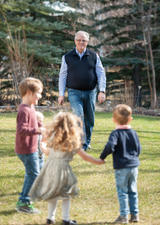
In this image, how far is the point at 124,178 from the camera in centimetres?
341

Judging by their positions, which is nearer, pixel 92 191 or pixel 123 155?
pixel 123 155

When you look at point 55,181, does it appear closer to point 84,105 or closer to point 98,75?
point 84,105

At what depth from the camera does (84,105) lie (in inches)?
251

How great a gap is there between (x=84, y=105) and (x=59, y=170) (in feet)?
10.4

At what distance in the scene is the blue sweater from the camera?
3.38 m

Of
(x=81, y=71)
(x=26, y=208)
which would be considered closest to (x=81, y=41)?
(x=81, y=71)

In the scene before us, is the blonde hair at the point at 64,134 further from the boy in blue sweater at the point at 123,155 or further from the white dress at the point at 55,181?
the boy in blue sweater at the point at 123,155

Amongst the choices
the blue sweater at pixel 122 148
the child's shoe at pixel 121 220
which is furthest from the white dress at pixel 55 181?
the child's shoe at pixel 121 220

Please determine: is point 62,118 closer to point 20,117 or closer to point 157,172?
point 20,117

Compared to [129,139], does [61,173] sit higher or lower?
lower

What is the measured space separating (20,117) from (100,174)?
6.66 ft

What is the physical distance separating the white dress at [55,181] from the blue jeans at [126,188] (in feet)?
1.32

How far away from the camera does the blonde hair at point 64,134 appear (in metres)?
3.29

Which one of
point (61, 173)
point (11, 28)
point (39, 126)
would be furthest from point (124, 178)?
point (11, 28)
